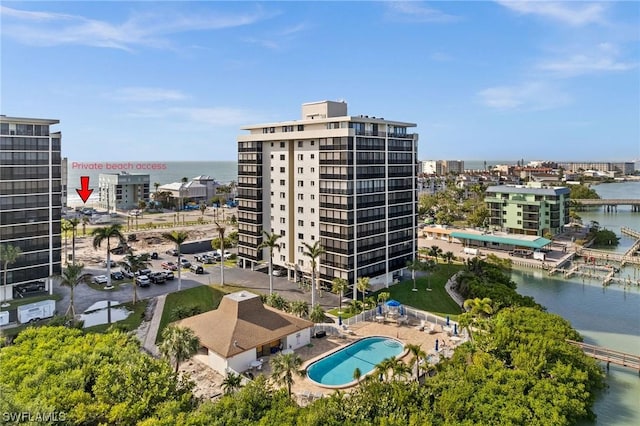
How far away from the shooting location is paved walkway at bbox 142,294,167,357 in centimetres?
4069

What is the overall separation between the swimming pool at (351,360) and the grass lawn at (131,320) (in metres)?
21.2

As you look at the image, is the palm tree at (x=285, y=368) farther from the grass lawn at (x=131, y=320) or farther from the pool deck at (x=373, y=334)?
the grass lawn at (x=131, y=320)

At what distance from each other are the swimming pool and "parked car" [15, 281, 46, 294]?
40.5 metres

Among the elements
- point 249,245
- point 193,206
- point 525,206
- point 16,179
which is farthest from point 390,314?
point 193,206

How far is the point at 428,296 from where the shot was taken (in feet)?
186

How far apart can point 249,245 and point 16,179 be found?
106ft

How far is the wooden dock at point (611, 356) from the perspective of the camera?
134ft

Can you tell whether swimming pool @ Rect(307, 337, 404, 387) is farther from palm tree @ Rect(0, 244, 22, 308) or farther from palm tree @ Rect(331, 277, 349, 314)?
palm tree @ Rect(0, 244, 22, 308)

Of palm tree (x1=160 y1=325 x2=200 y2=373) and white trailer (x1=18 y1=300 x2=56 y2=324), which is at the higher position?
palm tree (x1=160 y1=325 x2=200 y2=373)

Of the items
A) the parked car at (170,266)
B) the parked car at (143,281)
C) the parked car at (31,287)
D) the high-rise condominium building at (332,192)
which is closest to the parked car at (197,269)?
the parked car at (170,266)

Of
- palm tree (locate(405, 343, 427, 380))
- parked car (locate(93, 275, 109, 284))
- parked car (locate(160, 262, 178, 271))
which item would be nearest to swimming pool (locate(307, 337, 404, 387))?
palm tree (locate(405, 343, 427, 380))

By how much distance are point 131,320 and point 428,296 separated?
125 feet

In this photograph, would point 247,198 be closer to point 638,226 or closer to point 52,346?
point 52,346

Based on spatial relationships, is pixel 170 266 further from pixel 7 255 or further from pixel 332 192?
pixel 332 192
